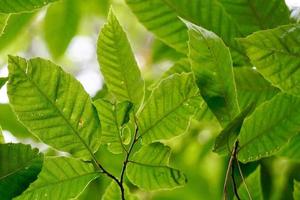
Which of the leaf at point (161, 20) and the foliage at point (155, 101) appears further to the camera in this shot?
the leaf at point (161, 20)

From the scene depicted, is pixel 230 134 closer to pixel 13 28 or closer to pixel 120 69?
pixel 120 69

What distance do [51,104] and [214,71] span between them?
21cm

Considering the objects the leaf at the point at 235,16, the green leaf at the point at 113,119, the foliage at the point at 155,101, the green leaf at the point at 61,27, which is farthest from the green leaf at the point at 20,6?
the green leaf at the point at 61,27

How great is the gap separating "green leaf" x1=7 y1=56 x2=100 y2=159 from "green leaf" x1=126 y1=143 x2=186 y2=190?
0.08 meters

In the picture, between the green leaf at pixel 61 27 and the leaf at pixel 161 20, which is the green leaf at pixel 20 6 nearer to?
the leaf at pixel 161 20

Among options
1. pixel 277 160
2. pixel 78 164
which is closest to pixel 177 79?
pixel 78 164

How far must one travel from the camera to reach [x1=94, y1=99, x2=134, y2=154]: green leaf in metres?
0.75

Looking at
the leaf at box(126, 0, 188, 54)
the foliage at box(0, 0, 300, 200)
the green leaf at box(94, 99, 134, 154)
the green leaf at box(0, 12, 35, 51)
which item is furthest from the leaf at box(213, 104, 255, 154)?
the green leaf at box(0, 12, 35, 51)

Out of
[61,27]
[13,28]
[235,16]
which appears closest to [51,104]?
[235,16]

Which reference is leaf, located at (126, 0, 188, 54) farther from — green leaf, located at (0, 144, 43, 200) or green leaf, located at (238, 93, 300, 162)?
green leaf, located at (0, 144, 43, 200)

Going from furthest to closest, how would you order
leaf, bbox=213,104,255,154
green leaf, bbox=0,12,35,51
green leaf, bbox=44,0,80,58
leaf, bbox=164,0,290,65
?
green leaf, bbox=44,0,80,58, green leaf, bbox=0,12,35,51, leaf, bbox=164,0,290,65, leaf, bbox=213,104,255,154

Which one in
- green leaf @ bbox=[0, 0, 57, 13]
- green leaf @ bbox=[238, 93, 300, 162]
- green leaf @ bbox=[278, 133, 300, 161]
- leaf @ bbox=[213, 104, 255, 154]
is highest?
green leaf @ bbox=[0, 0, 57, 13]

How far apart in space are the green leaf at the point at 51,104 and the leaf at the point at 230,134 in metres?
0.16

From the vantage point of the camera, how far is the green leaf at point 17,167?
69cm
